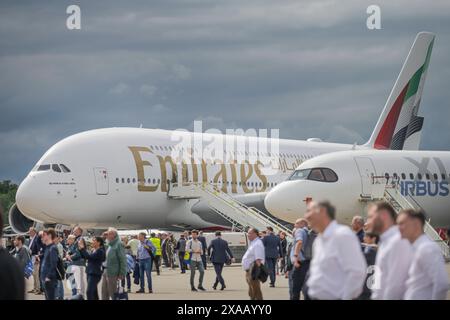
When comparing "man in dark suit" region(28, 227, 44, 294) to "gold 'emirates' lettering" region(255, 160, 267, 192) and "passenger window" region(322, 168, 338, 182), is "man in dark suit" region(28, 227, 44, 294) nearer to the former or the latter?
"passenger window" region(322, 168, 338, 182)

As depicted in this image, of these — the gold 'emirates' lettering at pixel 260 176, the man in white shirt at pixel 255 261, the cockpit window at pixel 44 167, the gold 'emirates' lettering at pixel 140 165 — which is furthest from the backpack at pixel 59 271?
the gold 'emirates' lettering at pixel 260 176

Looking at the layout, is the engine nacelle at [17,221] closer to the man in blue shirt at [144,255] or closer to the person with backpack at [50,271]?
the man in blue shirt at [144,255]

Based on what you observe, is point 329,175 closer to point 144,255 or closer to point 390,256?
point 144,255

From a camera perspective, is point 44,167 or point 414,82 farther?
point 414,82

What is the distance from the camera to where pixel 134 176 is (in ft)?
128

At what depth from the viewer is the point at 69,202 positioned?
37.5 metres

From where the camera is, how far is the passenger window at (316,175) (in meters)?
31.6

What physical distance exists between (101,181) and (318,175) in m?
9.90

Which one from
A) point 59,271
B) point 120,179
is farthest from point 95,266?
point 120,179

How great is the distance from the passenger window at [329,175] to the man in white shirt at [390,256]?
21.7 metres

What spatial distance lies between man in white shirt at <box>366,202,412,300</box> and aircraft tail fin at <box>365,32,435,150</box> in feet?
136

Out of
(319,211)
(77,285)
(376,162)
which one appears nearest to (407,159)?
(376,162)

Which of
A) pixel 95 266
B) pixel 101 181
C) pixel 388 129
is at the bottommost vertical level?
pixel 95 266

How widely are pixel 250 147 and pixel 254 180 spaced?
1.56 metres
